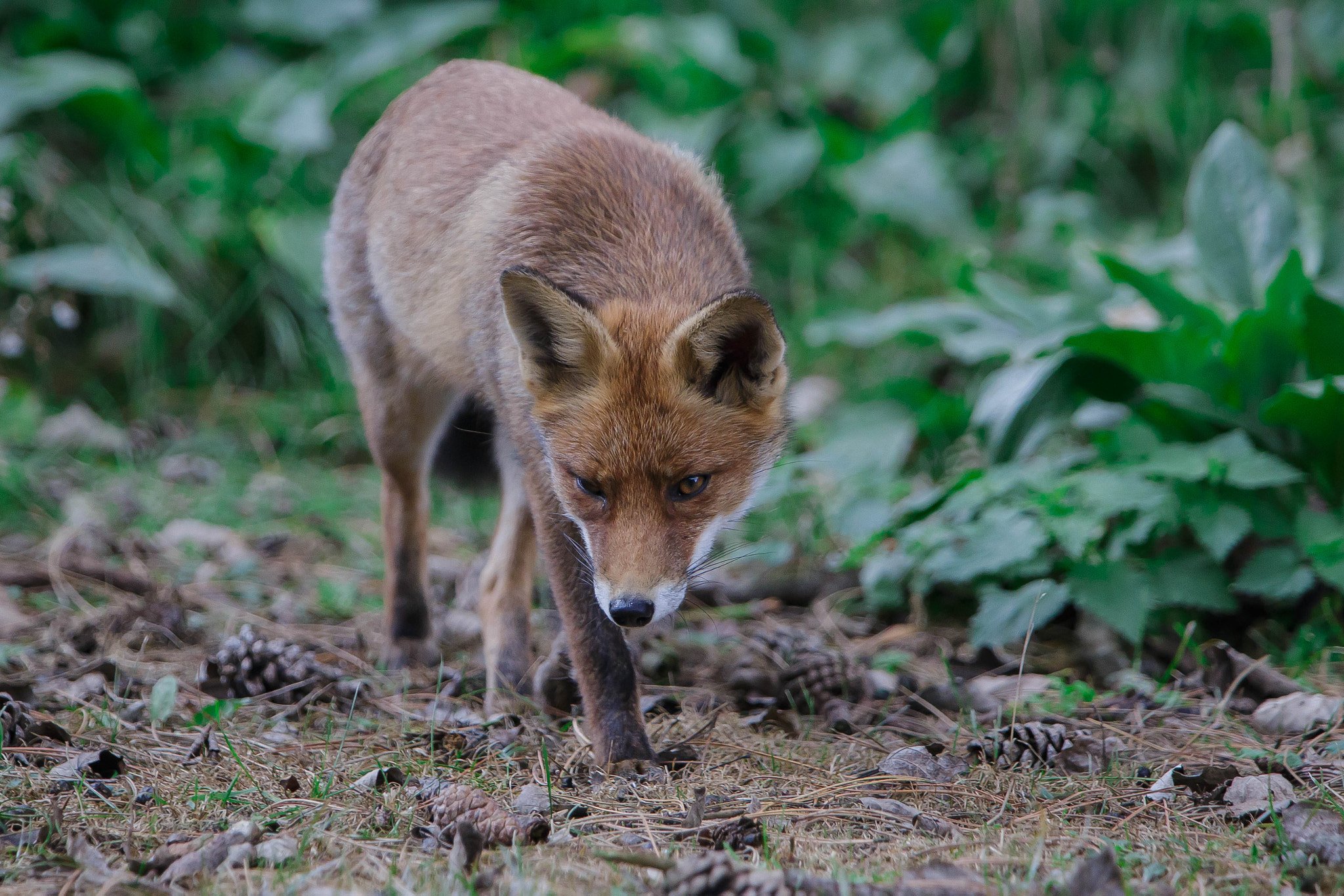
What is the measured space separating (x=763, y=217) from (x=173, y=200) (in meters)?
4.20

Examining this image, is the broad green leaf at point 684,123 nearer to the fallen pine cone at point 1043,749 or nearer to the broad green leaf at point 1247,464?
the broad green leaf at point 1247,464

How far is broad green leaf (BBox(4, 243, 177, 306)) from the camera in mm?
6406

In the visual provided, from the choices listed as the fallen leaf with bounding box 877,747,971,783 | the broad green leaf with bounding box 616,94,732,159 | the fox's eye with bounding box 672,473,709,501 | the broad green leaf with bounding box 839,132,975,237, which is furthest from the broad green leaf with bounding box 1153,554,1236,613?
the broad green leaf with bounding box 616,94,732,159

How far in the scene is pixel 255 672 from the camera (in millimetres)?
3572

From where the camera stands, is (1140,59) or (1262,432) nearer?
(1262,432)

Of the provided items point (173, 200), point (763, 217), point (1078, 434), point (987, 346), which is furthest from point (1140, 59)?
point (173, 200)

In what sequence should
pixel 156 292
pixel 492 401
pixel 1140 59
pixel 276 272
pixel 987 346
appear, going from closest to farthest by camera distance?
pixel 492 401 → pixel 987 346 → pixel 156 292 → pixel 276 272 → pixel 1140 59

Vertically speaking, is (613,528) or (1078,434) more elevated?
(613,528)

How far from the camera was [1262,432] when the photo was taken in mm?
4059

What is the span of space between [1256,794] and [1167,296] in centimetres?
211

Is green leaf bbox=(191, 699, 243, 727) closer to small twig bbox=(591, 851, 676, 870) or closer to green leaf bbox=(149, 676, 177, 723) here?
green leaf bbox=(149, 676, 177, 723)

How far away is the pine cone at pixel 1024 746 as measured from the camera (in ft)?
9.83

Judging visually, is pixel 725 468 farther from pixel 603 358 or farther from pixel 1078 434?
pixel 1078 434

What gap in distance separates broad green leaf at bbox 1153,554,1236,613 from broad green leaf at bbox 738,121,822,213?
458cm
